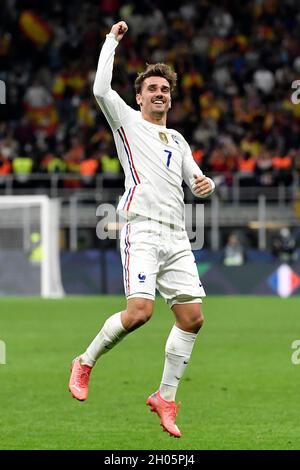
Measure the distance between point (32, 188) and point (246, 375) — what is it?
50.0 feet

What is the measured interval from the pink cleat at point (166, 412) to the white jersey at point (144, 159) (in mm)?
1187

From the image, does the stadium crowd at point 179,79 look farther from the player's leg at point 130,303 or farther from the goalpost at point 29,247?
the player's leg at point 130,303

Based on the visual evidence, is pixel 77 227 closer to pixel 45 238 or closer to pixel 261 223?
pixel 45 238

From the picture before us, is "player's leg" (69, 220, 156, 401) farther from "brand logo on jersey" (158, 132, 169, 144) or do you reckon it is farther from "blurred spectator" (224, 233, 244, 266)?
"blurred spectator" (224, 233, 244, 266)

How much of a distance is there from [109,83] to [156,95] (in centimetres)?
33

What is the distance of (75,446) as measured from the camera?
24.7ft

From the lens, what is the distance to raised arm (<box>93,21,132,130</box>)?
7.97 meters

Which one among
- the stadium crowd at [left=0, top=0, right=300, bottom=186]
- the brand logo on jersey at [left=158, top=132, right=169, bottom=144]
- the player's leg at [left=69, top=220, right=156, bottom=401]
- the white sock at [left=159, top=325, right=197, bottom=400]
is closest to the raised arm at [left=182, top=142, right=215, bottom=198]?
the brand logo on jersey at [left=158, top=132, right=169, bottom=144]

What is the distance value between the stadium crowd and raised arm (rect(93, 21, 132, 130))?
17.5 m

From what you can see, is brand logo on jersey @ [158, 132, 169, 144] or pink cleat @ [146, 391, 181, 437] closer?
pink cleat @ [146, 391, 181, 437]

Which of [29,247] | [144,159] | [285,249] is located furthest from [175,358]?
[29,247]

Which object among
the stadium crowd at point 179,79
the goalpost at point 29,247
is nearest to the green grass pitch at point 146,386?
the goalpost at point 29,247

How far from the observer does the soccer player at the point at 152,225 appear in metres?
7.98
